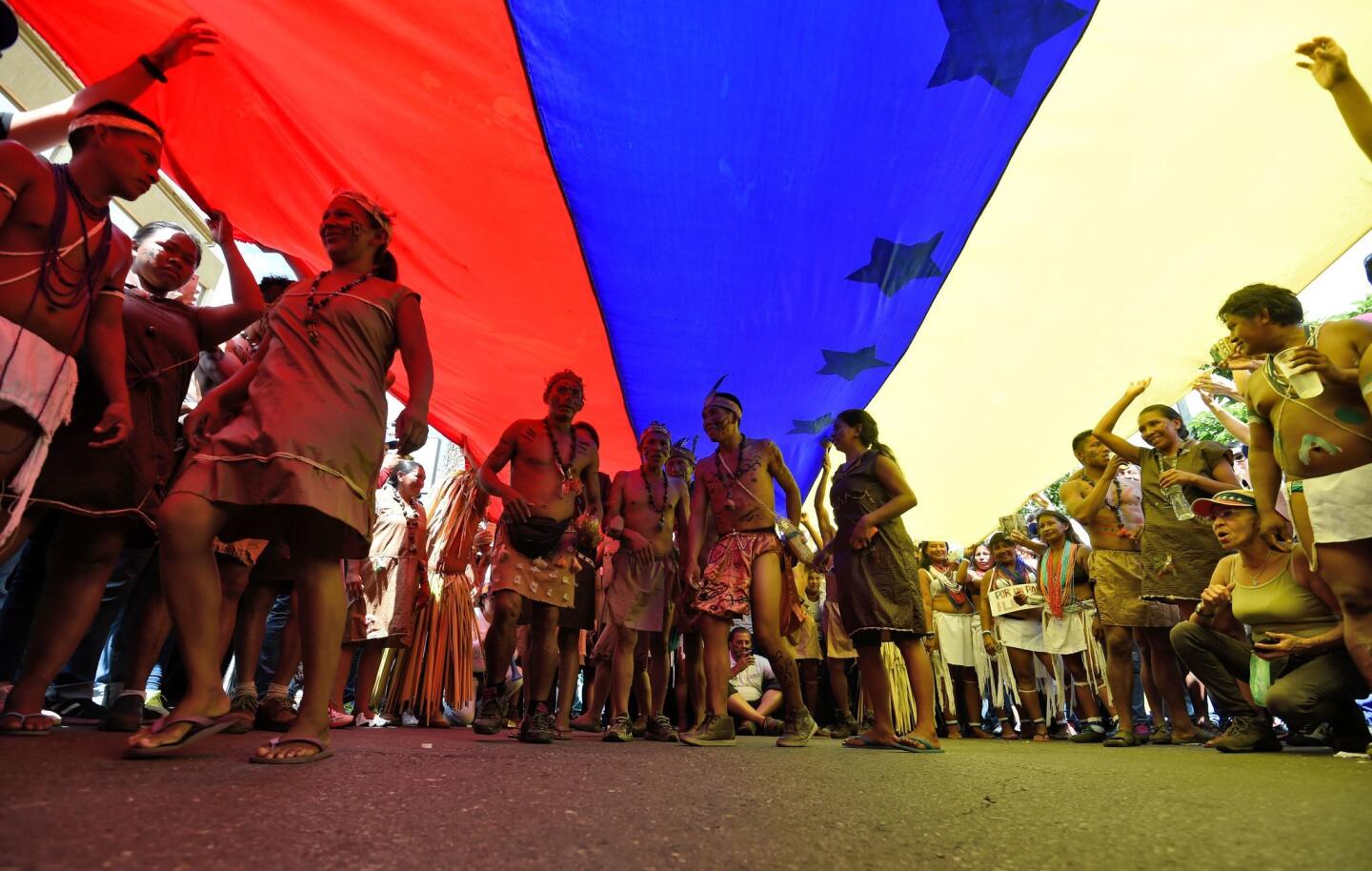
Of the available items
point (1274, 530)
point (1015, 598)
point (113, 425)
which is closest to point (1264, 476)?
point (1274, 530)

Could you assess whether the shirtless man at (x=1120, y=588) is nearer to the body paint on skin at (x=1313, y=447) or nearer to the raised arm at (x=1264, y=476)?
the raised arm at (x=1264, y=476)

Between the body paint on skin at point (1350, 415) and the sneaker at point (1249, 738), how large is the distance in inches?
62.3

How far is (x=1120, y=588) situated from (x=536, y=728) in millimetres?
3685

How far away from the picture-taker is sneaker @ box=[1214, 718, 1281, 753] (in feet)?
10.8

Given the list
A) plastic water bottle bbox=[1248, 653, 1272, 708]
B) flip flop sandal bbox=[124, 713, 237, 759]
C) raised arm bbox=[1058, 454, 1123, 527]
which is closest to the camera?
flip flop sandal bbox=[124, 713, 237, 759]

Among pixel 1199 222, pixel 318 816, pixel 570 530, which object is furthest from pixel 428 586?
pixel 1199 222

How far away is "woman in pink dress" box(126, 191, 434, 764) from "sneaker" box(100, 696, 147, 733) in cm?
104

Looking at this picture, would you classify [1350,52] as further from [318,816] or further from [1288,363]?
[318,816]

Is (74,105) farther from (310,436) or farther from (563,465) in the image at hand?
(563,465)

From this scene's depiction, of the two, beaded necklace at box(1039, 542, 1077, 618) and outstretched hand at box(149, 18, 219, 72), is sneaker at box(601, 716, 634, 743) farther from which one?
beaded necklace at box(1039, 542, 1077, 618)

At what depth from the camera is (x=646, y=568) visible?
4.42m

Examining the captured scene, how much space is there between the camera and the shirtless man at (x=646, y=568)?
4.21 metres

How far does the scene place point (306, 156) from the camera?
3912mm

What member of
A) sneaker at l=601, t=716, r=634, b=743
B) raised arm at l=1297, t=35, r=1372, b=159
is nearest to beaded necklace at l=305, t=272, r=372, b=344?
sneaker at l=601, t=716, r=634, b=743
